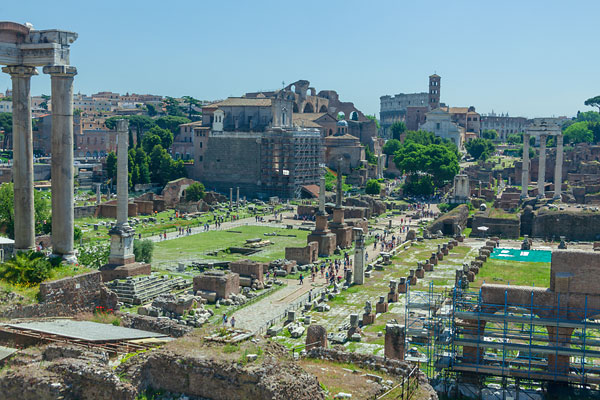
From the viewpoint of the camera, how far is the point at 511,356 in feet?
58.1

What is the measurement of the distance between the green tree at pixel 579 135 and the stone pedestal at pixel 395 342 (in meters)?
89.9

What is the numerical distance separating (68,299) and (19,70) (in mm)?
6015

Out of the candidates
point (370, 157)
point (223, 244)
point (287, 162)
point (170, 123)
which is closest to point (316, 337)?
point (223, 244)

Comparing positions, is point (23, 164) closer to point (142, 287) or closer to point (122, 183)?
point (142, 287)

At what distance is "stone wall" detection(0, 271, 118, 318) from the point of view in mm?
15492

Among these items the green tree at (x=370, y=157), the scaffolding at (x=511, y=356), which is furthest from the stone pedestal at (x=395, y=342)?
the green tree at (x=370, y=157)

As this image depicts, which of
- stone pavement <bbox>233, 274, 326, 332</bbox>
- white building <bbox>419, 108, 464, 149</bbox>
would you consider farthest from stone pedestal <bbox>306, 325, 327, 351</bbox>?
white building <bbox>419, 108, 464, 149</bbox>

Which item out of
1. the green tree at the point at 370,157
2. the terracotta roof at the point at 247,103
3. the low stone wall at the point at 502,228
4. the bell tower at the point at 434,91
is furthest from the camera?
the bell tower at the point at 434,91

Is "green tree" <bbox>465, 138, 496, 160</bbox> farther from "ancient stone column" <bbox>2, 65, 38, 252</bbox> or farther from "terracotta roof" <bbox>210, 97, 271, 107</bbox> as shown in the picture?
"ancient stone column" <bbox>2, 65, 38, 252</bbox>

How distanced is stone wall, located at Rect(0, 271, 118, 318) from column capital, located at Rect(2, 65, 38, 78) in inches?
213

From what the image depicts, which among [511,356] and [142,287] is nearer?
[511,356]

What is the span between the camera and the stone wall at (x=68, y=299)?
15492 mm

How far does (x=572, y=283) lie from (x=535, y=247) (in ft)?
84.5

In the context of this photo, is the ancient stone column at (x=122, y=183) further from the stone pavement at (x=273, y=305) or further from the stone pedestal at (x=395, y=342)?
the stone pedestal at (x=395, y=342)
